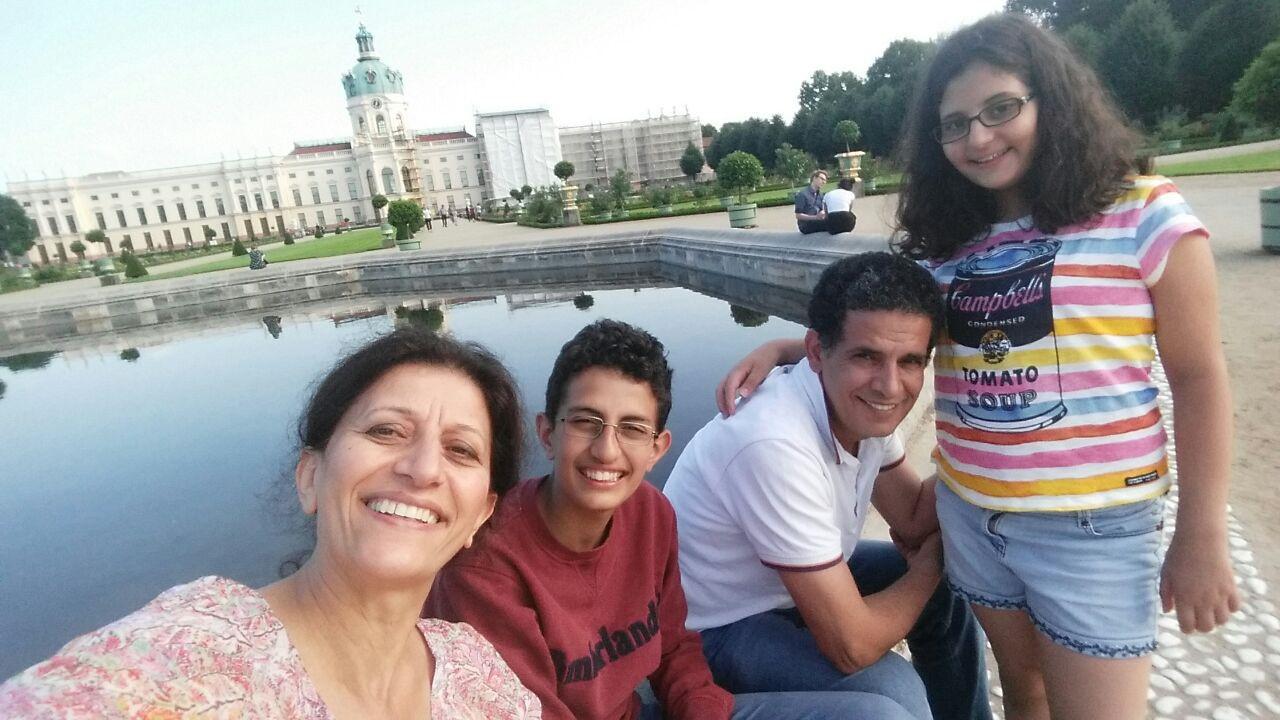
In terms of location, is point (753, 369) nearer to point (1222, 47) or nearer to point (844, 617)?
point (844, 617)

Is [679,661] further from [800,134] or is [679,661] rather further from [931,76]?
[800,134]

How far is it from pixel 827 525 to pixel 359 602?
3.07 ft

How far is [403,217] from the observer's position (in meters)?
20.7

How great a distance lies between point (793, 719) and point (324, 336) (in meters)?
9.39

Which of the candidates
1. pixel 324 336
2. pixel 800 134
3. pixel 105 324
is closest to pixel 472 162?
pixel 800 134

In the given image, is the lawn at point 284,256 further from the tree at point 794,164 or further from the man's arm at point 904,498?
the man's arm at point 904,498

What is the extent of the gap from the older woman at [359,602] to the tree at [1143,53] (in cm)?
3056

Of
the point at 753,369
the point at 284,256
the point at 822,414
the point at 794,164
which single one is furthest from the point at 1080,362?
the point at 284,256

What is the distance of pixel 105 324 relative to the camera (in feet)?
44.0

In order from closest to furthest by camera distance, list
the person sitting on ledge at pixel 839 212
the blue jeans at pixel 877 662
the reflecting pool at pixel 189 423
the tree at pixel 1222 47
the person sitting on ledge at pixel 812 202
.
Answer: the blue jeans at pixel 877 662 → the reflecting pool at pixel 189 423 → the person sitting on ledge at pixel 839 212 → the person sitting on ledge at pixel 812 202 → the tree at pixel 1222 47

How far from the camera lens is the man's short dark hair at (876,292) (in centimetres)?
145

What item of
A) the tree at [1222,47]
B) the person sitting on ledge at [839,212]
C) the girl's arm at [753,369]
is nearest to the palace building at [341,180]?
the tree at [1222,47]

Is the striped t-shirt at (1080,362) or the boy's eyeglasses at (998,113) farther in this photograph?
the boy's eyeglasses at (998,113)

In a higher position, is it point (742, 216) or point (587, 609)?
point (742, 216)
